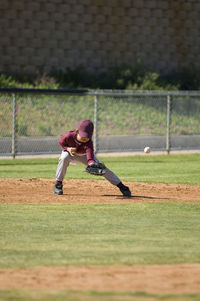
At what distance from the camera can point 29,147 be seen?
23516mm

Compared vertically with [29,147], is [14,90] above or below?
above

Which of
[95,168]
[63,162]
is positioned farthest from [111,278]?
[63,162]

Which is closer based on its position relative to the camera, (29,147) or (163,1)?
(29,147)

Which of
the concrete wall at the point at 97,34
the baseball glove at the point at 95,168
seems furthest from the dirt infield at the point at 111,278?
the concrete wall at the point at 97,34

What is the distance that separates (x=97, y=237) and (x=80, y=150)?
3.84 metres

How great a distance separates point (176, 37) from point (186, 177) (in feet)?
75.1

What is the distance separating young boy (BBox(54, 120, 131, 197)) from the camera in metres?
12.6

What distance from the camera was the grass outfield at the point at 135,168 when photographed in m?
17.4

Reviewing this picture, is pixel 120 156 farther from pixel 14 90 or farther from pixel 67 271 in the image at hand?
pixel 67 271

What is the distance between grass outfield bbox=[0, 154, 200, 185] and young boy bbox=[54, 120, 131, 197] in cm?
372

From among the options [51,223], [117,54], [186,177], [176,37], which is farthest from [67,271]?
[176,37]

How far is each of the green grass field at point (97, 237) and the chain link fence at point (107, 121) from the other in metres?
11.3

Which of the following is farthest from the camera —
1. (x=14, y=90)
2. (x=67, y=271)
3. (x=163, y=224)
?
(x=14, y=90)

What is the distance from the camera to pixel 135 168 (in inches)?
783
